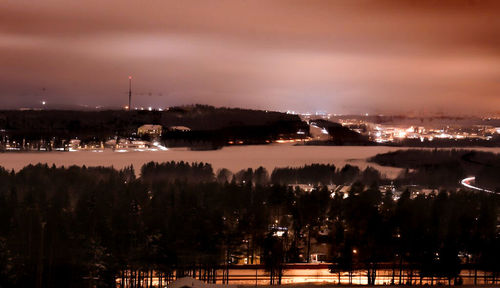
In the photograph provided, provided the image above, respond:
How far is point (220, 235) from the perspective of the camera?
10.2m

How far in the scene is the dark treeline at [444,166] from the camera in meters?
21.0

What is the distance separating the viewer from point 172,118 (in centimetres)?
4144

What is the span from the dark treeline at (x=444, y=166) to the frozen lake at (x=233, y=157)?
1346mm

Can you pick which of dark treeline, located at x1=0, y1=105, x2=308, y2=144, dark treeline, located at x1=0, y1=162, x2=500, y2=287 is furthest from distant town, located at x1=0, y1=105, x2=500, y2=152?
dark treeline, located at x1=0, y1=162, x2=500, y2=287

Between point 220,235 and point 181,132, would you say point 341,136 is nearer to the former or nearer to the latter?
point 181,132

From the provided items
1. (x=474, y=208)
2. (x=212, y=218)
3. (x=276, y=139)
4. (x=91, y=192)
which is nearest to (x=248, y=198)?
(x=212, y=218)

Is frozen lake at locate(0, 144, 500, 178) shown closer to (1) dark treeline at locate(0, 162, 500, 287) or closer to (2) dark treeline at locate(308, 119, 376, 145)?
(2) dark treeline at locate(308, 119, 376, 145)

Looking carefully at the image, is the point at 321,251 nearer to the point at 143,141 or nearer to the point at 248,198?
the point at 248,198

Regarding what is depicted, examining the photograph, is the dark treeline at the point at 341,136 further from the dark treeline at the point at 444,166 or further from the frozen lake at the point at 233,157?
the dark treeline at the point at 444,166

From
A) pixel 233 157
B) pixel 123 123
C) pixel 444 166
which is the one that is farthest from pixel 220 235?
pixel 123 123

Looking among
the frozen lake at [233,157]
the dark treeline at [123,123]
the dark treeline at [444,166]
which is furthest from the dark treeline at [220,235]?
the dark treeline at [123,123]

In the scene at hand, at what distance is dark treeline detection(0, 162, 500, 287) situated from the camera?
9.16 meters

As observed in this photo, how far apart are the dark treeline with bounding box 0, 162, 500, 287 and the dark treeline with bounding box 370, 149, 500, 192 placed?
26.9 feet

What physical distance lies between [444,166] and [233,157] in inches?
512
